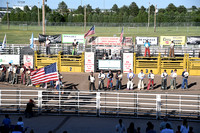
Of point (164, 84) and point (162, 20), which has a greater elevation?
point (162, 20)

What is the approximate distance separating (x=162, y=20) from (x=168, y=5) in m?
39.3

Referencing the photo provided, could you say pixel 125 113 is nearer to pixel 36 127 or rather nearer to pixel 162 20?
pixel 36 127

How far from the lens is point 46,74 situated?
1462cm

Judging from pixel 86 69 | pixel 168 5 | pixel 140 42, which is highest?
pixel 168 5

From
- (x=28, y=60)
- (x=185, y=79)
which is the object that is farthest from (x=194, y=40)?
(x=28, y=60)

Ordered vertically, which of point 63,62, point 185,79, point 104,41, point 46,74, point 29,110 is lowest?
point 29,110

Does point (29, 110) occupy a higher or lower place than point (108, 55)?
lower

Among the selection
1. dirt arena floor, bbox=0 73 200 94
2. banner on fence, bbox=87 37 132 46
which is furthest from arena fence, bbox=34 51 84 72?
banner on fence, bbox=87 37 132 46

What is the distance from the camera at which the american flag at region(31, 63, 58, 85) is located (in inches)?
568

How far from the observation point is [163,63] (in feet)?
80.1

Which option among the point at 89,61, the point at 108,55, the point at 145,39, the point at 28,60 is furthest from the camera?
the point at 145,39

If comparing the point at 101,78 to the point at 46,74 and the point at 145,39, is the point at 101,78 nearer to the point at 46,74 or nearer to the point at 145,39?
the point at 46,74

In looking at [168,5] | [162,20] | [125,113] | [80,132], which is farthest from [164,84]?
[168,5]

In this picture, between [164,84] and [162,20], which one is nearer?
[164,84]
